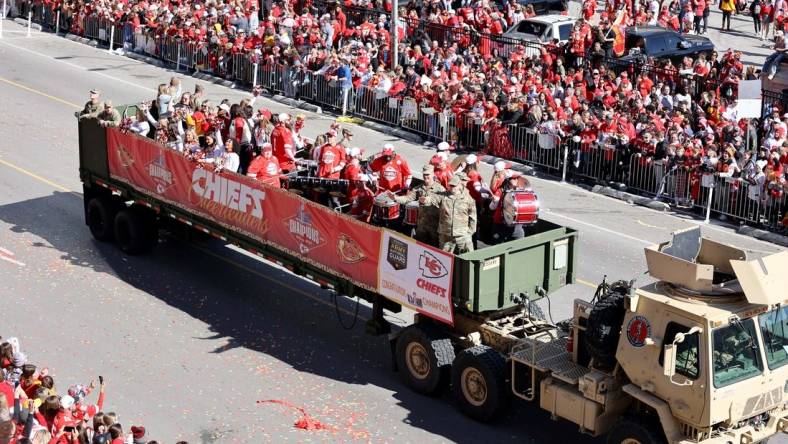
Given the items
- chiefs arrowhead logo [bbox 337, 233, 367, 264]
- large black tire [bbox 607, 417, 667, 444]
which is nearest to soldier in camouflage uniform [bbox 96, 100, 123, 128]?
chiefs arrowhead logo [bbox 337, 233, 367, 264]

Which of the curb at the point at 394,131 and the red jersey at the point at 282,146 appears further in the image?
the curb at the point at 394,131

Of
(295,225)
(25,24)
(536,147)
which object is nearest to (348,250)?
(295,225)

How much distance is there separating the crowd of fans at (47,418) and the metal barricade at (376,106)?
16.6 meters

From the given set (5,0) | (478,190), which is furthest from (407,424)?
(5,0)

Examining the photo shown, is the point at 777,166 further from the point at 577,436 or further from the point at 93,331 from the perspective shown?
the point at 93,331

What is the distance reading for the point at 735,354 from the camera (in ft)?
40.3

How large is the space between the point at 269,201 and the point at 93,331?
9.70ft

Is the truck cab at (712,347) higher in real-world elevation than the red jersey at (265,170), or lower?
lower

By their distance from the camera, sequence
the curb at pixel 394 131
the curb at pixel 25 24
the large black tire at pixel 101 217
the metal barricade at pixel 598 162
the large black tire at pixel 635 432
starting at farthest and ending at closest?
1. the curb at pixel 25 24
2. the curb at pixel 394 131
3. the metal barricade at pixel 598 162
4. the large black tire at pixel 101 217
5. the large black tire at pixel 635 432

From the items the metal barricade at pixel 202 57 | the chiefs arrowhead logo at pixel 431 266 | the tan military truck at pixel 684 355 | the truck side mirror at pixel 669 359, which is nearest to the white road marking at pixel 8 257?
the chiefs arrowhead logo at pixel 431 266

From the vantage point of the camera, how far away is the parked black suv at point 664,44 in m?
31.1

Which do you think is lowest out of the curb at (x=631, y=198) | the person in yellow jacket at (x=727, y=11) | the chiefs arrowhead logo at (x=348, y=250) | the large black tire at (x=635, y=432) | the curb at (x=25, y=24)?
the large black tire at (x=635, y=432)

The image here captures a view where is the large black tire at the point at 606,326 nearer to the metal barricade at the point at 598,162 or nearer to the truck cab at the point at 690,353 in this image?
the truck cab at the point at 690,353

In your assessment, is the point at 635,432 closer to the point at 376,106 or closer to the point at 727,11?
the point at 376,106
